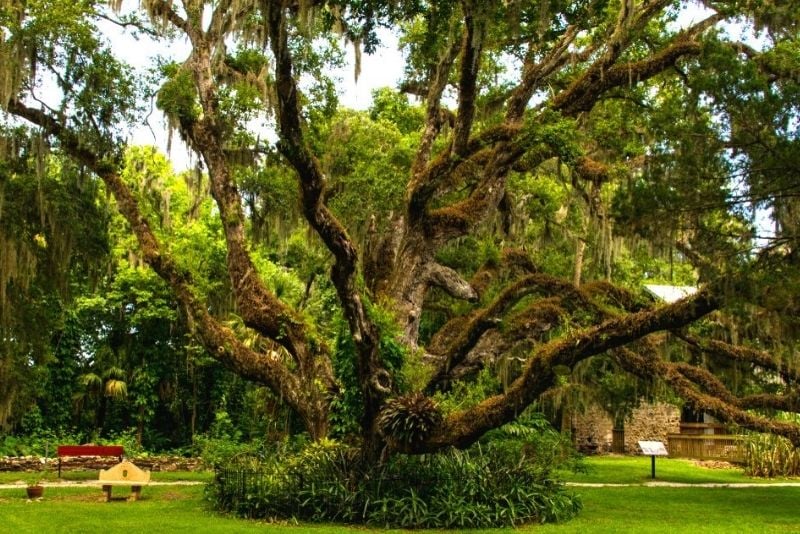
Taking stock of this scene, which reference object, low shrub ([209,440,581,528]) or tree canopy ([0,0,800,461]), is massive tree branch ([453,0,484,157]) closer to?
tree canopy ([0,0,800,461])

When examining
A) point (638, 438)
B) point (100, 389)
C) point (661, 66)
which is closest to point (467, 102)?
point (661, 66)

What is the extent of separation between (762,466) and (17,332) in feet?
59.8

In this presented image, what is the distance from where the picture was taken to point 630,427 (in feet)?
101

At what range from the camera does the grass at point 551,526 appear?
11586 mm

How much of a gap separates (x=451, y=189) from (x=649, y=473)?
10.1 metres

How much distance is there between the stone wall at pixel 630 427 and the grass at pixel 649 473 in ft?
7.89

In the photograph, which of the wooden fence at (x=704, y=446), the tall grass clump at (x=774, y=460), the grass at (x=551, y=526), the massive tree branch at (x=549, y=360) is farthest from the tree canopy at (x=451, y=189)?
the wooden fence at (x=704, y=446)

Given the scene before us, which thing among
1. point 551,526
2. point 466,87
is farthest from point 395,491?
point 466,87

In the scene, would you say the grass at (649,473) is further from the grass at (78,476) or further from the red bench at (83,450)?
the red bench at (83,450)

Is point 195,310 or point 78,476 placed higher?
point 195,310

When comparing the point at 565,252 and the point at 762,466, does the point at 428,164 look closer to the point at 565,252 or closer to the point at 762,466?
the point at 565,252

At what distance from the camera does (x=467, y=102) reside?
49.4ft

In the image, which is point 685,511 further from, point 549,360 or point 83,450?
point 83,450

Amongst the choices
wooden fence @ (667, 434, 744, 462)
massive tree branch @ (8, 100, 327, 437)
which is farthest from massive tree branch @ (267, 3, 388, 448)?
wooden fence @ (667, 434, 744, 462)
